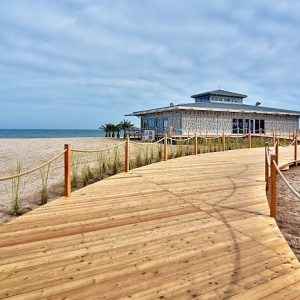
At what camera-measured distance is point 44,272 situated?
2.88 m

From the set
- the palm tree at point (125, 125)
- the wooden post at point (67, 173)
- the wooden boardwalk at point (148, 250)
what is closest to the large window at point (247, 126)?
the palm tree at point (125, 125)

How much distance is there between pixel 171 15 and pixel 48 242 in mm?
17294

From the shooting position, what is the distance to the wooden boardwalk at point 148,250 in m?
2.60

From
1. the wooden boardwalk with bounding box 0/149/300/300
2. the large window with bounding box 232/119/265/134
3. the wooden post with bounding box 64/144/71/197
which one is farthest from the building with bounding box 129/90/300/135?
the wooden boardwalk with bounding box 0/149/300/300

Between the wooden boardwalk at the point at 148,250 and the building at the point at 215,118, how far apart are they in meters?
21.0

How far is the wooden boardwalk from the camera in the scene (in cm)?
260

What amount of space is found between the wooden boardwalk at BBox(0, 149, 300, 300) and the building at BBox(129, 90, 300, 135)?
2102cm

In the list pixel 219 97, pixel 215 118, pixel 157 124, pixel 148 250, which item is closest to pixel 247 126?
pixel 215 118

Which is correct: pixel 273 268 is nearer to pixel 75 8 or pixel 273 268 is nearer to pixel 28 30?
pixel 75 8

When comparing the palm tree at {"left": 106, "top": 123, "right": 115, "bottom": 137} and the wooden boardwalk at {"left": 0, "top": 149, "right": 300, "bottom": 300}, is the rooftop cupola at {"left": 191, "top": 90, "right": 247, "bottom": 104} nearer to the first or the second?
the palm tree at {"left": 106, "top": 123, "right": 115, "bottom": 137}

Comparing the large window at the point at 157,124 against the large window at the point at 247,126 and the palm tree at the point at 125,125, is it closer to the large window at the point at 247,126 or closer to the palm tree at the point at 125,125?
the palm tree at the point at 125,125

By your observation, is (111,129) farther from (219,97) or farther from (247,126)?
(247,126)

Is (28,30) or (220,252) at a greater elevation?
(28,30)

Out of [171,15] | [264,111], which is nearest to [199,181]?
[171,15]
